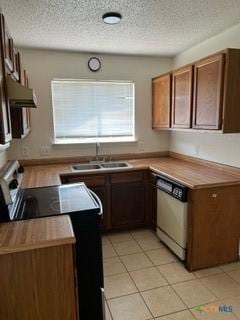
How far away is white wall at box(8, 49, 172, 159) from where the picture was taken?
3260mm

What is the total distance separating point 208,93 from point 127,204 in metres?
1.66

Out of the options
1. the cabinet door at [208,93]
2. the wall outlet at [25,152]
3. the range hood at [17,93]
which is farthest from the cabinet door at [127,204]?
the range hood at [17,93]

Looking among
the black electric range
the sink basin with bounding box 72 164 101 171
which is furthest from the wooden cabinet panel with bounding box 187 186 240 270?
the sink basin with bounding box 72 164 101 171

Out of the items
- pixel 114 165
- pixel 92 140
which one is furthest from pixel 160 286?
pixel 92 140

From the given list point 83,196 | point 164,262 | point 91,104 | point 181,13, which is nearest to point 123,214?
point 164,262

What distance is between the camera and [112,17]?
7.06ft

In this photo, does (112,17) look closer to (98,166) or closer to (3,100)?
(3,100)

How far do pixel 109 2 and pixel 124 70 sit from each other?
165 centimetres

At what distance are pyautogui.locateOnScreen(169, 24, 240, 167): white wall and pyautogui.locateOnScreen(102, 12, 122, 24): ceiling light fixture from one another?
1.21 meters

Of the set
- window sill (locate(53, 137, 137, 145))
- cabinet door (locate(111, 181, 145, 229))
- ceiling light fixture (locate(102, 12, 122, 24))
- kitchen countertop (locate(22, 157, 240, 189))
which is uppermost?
ceiling light fixture (locate(102, 12, 122, 24))

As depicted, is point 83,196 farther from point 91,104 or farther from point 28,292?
point 91,104

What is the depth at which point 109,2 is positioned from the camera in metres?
→ 1.92

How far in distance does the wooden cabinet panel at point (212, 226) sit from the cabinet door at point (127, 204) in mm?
987

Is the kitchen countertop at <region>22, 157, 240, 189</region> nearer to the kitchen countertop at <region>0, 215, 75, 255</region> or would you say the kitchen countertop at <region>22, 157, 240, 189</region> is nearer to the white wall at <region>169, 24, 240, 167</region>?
the white wall at <region>169, 24, 240, 167</region>
